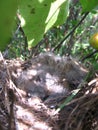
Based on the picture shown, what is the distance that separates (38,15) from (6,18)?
8.1 inches

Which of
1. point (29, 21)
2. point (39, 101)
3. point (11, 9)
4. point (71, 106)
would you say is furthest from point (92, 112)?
point (11, 9)

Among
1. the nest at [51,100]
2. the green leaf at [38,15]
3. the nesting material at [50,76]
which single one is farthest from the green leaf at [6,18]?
the nesting material at [50,76]

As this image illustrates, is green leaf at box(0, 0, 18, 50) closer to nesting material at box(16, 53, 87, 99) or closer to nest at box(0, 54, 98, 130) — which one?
nest at box(0, 54, 98, 130)

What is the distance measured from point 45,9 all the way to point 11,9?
0.19 metres

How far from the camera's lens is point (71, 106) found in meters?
1.38

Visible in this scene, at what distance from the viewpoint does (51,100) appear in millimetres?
1459

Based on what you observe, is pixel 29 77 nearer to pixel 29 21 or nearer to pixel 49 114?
pixel 49 114

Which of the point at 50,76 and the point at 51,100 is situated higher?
the point at 50,76

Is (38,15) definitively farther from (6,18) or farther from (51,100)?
(51,100)

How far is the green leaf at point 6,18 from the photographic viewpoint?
0.24 m

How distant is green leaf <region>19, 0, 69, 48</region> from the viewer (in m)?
0.41

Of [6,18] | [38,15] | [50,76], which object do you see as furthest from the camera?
[50,76]

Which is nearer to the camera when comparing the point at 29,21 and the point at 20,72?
the point at 29,21

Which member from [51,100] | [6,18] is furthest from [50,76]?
[6,18]
